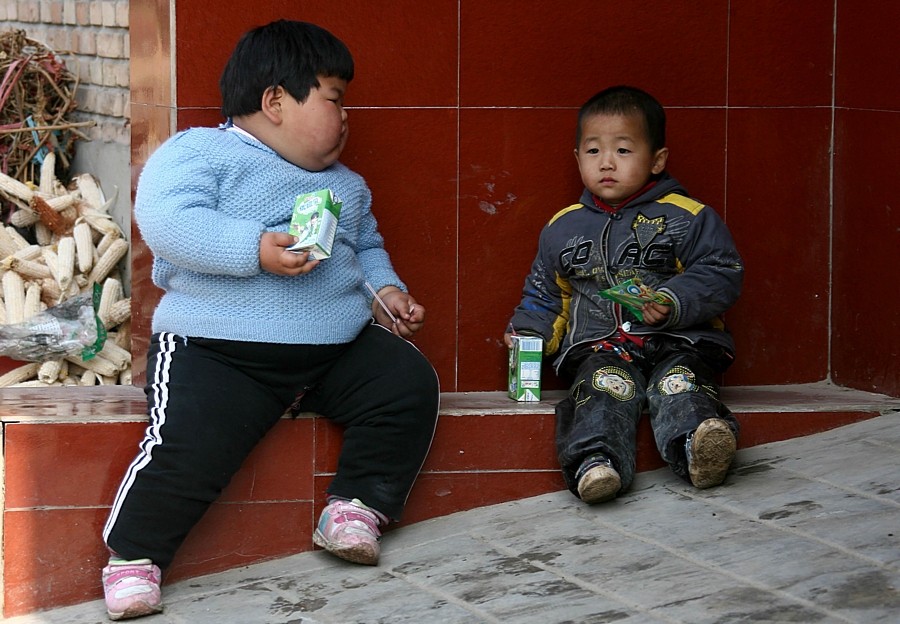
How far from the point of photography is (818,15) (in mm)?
4020

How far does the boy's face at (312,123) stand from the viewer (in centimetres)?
333

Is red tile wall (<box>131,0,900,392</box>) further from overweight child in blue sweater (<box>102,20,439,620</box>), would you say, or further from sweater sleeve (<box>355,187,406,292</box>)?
overweight child in blue sweater (<box>102,20,439,620</box>)

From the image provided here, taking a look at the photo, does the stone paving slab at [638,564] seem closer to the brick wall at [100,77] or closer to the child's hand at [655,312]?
the child's hand at [655,312]

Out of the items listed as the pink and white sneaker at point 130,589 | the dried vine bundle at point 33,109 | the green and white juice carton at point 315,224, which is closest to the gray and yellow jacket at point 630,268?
the green and white juice carton at point 315,224

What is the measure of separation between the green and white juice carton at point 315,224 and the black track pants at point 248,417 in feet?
1.07

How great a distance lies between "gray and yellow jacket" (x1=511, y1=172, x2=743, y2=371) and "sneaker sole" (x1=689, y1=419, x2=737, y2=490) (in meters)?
0.42

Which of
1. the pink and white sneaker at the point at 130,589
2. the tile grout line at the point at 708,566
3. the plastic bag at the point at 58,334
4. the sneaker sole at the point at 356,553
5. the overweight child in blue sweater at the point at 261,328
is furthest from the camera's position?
the plastic bag at the point at 58,334

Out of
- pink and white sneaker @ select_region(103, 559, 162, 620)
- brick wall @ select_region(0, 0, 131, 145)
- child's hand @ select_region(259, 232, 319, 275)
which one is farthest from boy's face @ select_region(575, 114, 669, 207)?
brick wall @ select_region(0, 0, 131, 145)

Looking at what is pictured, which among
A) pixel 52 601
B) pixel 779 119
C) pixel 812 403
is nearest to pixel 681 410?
pixel 812 403

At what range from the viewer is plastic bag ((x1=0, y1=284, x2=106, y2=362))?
4.50 meters

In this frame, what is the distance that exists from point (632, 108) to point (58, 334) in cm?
220

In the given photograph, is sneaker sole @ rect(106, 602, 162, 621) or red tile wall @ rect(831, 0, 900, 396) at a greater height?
red tile wall @ rect(831, 0, 900, 396)

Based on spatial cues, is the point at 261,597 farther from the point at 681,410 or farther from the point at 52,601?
the point at 681,410

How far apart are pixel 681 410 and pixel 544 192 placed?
2.88 ft
